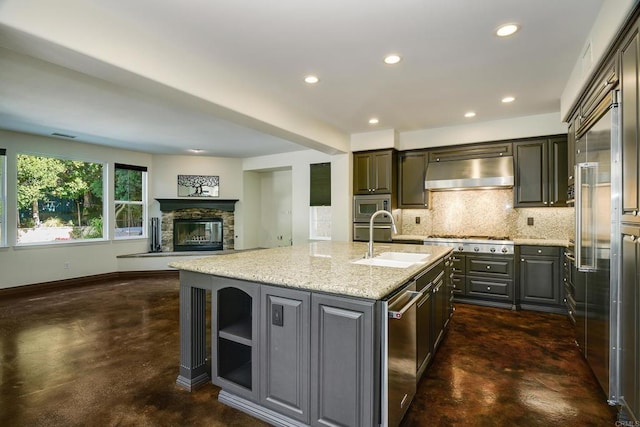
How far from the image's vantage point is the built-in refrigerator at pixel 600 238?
6.07ft

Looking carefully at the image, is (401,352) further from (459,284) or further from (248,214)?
(248,214)

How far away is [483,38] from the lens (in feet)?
8.06

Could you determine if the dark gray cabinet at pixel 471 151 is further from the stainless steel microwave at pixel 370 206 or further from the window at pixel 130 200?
the window at pixel 130 200

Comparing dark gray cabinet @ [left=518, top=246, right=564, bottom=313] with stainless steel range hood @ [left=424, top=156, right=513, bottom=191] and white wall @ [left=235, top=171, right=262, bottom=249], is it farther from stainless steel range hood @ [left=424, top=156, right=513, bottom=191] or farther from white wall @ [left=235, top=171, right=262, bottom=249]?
white wall @ [left=235, top=171, right=262, bottom=249]

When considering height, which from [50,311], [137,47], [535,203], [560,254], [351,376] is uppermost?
[137,47]

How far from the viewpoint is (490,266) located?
433 centimetres

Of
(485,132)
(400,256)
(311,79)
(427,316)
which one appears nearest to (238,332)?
(427,316)

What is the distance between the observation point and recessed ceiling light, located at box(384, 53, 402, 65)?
8.96ft

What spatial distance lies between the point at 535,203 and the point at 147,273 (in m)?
6.92

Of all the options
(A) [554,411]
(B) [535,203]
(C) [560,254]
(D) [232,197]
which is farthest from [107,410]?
(D) [232,197]

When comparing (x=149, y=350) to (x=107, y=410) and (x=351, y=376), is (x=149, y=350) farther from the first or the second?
(x=351, y=376)

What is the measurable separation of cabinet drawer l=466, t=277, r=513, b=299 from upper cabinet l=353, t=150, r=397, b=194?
180cm

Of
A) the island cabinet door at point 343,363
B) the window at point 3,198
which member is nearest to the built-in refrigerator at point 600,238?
the island cabinet door at point 343,363

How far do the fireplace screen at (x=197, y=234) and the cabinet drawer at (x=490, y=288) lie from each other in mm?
5267
